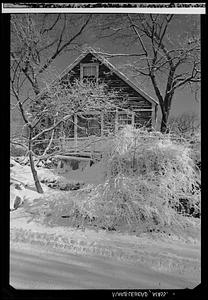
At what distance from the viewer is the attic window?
7.84ft

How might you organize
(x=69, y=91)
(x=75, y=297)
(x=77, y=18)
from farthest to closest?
(x=69, y=91) → (x=77, y=18) → (x=75, y=297)

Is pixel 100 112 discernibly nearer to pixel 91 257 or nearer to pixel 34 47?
pixel 34 47

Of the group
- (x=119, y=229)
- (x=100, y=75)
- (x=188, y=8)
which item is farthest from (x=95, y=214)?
(x=188, y=8)

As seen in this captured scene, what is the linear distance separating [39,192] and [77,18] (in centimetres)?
143

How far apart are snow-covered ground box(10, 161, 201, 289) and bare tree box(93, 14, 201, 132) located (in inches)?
38.0

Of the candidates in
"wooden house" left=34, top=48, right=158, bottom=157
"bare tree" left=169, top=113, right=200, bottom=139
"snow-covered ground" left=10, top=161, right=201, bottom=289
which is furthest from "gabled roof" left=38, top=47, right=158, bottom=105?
"snow-covered ground" left=10, top=161, right=201, bottom=289

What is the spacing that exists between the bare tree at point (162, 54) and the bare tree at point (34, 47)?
0.27 meters

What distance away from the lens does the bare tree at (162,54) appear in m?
2.32

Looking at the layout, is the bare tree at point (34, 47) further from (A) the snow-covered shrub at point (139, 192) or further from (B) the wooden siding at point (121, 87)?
(A) the snow-covered shrub at point (139, 192)

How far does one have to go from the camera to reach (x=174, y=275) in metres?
2.16

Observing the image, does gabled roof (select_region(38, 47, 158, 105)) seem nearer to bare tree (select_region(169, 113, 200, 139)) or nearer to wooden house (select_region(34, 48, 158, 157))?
wooden house (select_region(34, 48, 158, 157))

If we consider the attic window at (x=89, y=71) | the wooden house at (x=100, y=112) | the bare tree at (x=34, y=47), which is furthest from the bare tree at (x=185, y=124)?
the bare tree at (x=34, y=47)

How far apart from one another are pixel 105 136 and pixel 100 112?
0.67 feet
